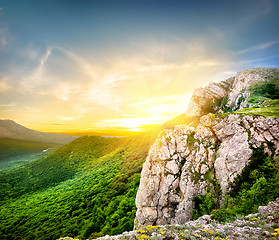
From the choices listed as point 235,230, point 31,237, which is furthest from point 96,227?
point 235,230

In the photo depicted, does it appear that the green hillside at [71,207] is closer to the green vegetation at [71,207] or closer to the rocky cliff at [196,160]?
the green vegetation at [71,207]

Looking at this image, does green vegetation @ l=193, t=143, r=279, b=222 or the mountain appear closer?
green vegetation @ l=193, t=143, r=279, b=222

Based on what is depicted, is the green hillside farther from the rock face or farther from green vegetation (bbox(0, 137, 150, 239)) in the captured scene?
the rock face

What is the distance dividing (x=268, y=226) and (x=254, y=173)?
39.3ft

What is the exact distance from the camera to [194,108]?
5875 cm

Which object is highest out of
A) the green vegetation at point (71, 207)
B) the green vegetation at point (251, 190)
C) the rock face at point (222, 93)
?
the rock face at point (222, 93)

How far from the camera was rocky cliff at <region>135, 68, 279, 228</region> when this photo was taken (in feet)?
67.4

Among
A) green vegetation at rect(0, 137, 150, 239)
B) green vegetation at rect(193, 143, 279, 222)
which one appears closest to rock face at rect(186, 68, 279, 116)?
green vegetation at rect(193, 143, 279, 222)

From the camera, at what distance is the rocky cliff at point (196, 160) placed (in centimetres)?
2055

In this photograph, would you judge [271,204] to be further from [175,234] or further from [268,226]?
[175,234]

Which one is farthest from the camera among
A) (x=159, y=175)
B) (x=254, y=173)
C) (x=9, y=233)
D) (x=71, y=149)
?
(x=71, y=149)

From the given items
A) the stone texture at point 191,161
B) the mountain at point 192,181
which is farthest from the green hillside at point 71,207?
the stone texture at point 191,161

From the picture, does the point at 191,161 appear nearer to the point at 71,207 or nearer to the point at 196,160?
the point at 196,160

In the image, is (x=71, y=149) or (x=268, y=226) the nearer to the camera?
(x=268, y=226)
